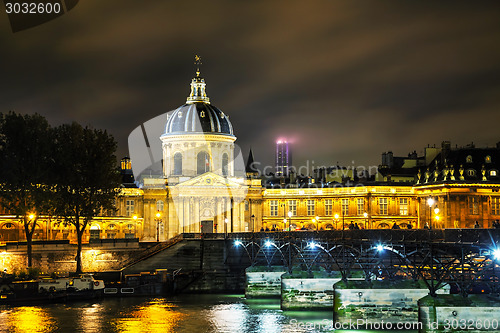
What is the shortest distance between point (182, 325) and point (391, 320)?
15883 mm

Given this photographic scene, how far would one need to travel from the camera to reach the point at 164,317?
6619cm

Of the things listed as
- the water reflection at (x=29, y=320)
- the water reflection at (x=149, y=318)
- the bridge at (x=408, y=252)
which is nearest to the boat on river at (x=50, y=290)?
the water reflection at (x=29, y=320)

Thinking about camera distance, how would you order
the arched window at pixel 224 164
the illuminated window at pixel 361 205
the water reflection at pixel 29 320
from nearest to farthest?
the water reflection at pixel 29 320, the illuminated window at pixel 361 205, the arched window at pixel 224 164

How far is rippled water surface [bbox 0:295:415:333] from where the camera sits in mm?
60281

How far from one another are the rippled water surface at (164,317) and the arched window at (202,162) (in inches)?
2375

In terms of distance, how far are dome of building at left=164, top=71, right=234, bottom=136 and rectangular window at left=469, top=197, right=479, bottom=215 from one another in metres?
43.3

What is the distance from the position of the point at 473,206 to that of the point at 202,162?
45.0 m

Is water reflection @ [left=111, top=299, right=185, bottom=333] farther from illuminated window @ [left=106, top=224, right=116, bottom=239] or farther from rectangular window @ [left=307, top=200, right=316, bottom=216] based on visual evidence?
rectangular window @ [left=307, top=200, right=316, bottom=216]

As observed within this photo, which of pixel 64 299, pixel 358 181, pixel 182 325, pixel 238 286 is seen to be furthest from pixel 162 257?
pixel 358 181

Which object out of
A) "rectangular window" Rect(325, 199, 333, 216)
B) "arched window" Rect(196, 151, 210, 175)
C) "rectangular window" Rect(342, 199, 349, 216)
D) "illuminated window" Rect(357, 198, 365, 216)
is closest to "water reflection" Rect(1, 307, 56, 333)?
"arched window" Rect(196, 151, 210, 175)

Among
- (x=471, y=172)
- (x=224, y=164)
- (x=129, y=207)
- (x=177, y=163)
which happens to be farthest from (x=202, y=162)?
(x=471, y=172)

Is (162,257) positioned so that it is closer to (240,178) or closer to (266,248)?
(266,248)

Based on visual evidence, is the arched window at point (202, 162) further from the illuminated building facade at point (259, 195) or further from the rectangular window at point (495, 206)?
the rectangular window at point (495, 206)

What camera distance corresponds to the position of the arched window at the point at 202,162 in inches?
5406
